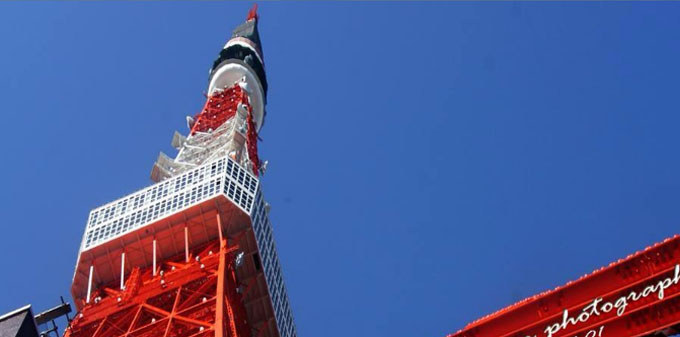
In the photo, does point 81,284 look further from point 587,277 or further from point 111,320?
point 587,277

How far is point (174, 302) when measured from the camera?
145ft

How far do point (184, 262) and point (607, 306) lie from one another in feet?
109

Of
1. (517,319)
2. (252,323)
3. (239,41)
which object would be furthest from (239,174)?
(517,319)

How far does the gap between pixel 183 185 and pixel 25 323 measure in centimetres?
2769

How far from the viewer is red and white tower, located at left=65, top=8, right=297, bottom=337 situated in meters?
43.4

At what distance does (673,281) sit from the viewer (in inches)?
664

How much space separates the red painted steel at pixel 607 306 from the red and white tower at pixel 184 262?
22.5m

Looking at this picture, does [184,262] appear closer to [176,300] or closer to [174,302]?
[174,302]

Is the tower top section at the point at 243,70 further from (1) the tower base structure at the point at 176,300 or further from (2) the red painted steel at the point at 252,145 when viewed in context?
(1) the tower base structure at the point at 176,300

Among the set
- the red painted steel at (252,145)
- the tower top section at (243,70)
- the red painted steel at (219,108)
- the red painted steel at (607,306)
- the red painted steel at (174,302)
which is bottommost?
the red painted steel at (607,306)

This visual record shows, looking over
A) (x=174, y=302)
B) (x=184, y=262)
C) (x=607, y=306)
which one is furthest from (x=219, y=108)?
(x=607, y=306)

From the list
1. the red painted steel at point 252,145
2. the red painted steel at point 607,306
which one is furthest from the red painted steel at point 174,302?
the red painted steel at point 607,306

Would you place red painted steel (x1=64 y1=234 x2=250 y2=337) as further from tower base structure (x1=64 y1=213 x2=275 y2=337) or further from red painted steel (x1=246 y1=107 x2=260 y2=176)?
red painted steel (x1=246 y1=107 x2=260 y2=176)

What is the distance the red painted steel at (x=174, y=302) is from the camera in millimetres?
41594
